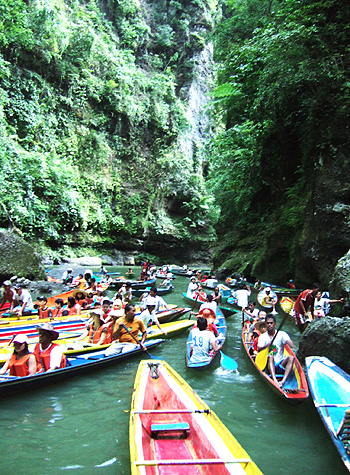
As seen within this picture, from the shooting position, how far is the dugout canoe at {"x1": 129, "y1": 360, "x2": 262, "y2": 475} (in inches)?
108

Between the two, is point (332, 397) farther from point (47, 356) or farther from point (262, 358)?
point (47, 356)

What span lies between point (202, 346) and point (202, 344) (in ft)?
0.12

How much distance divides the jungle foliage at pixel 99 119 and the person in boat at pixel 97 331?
1336 centimetres

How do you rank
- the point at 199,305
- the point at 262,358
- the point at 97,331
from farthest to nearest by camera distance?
the point at 199,305 → the point at 97,331 → the point at 262,358

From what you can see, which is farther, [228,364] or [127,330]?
[127,330]

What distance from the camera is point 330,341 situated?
546 centimetres

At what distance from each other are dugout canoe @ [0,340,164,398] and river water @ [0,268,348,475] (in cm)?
13

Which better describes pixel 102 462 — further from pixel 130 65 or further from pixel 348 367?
pixel 130 65

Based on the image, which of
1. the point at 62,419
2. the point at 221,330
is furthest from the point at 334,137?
the point at 62,419

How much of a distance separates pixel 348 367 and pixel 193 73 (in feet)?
129

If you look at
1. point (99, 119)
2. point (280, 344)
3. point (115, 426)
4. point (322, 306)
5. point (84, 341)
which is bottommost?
point (115, 426)

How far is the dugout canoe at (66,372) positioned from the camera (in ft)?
15.2

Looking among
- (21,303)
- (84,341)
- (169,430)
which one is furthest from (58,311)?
(169,430)

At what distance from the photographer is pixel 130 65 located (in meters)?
32.4
